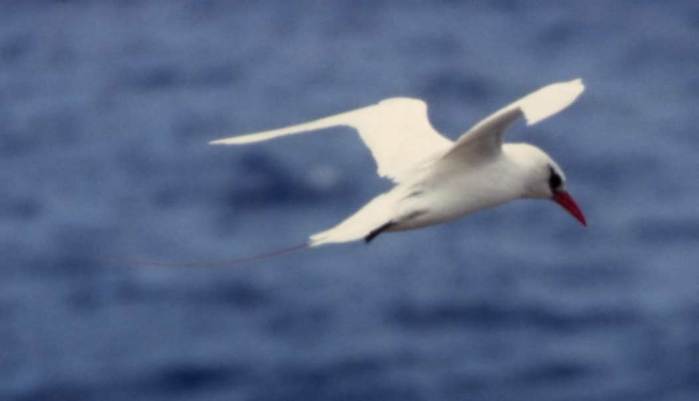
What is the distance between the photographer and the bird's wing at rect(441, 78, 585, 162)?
746 cm

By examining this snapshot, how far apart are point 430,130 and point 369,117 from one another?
0.41 m

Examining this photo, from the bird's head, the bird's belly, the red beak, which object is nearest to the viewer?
the bird's belly

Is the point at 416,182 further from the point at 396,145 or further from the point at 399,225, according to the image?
the point at 396,145

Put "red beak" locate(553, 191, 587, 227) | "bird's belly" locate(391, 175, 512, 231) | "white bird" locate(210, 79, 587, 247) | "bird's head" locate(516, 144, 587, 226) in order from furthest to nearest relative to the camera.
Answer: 1. "red beak" locate(553, 191, 587, 227)
2. "bird's head" locate(516, 144, 587, 226)
3. "bird's belly" locate(391, 175, 512, 231)
4. "white bird" locate(210, 79, 587, 247)

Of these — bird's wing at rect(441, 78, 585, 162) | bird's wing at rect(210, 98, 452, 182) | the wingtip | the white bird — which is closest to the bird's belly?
the white bird

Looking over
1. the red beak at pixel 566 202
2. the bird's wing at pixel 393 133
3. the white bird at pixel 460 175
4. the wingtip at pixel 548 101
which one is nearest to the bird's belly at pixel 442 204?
the white bird at pixel 460 175

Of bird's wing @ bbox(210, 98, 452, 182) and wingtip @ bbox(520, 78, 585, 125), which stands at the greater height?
wingtip @ bbox(520, 78, 585, 125)

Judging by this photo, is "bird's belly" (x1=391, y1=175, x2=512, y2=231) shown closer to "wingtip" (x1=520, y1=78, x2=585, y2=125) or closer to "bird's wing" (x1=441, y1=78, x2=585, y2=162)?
"bird's wing" (x1=441, y1=78, x2=585, y2=162)

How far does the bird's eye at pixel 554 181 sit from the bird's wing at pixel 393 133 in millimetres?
572

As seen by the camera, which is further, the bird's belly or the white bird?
the bird's belly

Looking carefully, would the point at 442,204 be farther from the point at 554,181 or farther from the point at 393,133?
the point at 393,133

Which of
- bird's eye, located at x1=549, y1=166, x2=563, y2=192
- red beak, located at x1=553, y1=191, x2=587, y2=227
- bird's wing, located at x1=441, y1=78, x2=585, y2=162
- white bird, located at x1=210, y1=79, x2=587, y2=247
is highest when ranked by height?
bird's wing, located at x1=441, y1=78, x2=585, y2=162

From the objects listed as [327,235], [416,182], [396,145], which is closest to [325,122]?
[396,145]

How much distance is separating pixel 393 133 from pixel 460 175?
113 cm
